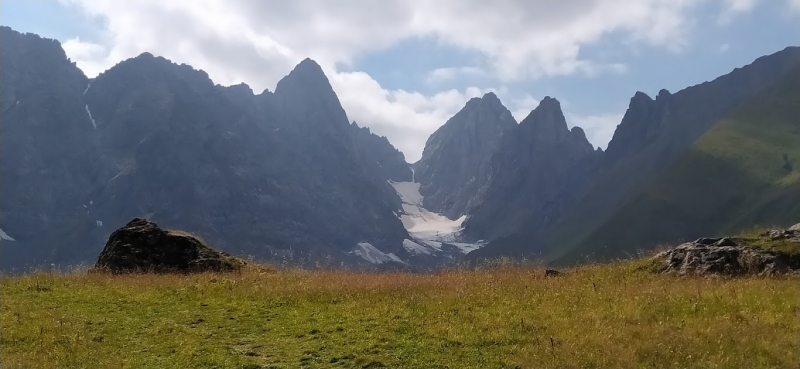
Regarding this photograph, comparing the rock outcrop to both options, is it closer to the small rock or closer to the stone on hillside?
the small rock

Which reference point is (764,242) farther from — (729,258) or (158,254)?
(158,254)

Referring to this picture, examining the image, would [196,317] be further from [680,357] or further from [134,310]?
[680,357]

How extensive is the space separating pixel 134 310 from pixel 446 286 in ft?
38.1

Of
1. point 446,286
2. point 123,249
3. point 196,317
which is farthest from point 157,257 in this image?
point 446,286

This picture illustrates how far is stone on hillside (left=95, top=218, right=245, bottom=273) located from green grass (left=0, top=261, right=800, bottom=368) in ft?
21.5

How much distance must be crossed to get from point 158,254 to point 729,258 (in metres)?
28.6

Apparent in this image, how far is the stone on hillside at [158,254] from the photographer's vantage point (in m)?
29.4

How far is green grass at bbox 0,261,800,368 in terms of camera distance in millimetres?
12586

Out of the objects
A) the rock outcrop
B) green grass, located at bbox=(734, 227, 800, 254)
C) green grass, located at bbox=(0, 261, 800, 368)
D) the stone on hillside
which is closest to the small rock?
green grass, located at bbox=(0, 261, 800, 368)

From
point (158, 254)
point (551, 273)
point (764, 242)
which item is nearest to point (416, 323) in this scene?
point (551, 273)

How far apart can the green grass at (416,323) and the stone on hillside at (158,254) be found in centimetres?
656

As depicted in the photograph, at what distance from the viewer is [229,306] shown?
1938cm

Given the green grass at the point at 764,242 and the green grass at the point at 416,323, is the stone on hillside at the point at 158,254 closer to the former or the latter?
the green grass at the point at 416,323

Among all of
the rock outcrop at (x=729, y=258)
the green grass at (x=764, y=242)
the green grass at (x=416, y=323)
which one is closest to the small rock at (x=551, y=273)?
the green grass at (x=416, y=323)
